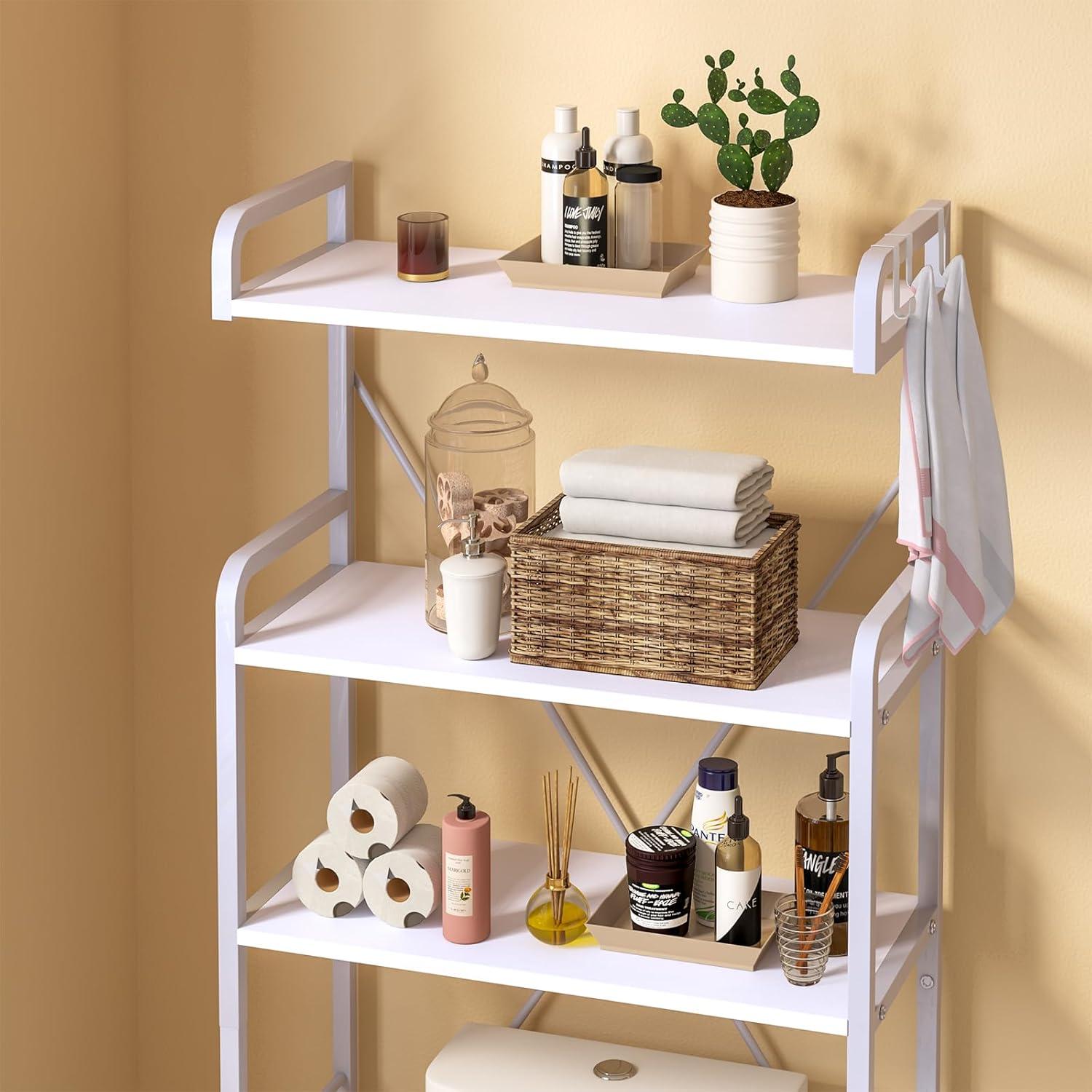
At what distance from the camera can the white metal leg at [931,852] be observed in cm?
225

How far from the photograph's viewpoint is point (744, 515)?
6.79ft

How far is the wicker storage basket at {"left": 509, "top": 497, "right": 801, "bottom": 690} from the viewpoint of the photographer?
2033 mm

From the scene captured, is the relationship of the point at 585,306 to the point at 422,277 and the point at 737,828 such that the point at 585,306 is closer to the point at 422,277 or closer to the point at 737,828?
the point at 422,277

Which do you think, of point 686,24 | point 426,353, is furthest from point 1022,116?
point 426,353

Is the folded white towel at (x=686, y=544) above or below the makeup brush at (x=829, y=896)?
above

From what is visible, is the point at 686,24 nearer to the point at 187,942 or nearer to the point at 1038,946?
the point at 1038,946

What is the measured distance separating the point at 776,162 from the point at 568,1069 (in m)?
1.12

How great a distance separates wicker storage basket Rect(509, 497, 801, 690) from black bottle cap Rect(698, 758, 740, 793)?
0.12 meters

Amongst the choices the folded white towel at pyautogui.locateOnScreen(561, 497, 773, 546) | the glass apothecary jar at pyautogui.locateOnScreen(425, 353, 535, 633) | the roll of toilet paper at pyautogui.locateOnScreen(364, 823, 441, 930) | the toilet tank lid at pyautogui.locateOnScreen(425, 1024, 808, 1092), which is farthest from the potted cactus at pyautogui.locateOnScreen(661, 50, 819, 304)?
the toilet tank lid at pyautogui.locateOnScreen(425, 1024, 808, 1092)

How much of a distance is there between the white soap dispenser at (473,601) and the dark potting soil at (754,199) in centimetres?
46

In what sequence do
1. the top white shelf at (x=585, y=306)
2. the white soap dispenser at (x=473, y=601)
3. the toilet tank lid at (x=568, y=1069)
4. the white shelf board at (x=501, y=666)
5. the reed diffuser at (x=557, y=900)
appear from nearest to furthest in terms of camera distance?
→ the top white shelf at (x=585, y=306), the white shelf board at (x=501, y=666), the white soap dispenser at (x=473, y=601), the reed diffuser at (x=557, y=900), the toilet tank lid at (x=568, y=1069)

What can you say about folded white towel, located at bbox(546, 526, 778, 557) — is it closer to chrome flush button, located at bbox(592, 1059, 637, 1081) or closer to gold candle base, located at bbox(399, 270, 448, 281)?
gold candle base, located at bbox(399, 270, 448, 281)

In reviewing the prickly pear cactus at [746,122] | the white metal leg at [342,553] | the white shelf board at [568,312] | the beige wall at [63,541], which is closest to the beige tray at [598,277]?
the white shelf board at [568,312]

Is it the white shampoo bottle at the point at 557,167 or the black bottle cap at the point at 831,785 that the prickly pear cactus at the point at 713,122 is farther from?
the black bottle cap at the point at 831,785
